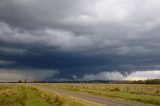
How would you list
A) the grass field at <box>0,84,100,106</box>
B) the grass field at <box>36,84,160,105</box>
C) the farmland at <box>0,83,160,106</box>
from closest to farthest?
the grass field at <box>0,84,100,106</box> < the farmland at <box>0,83,160,106</box> < the grass field at <box>36,84,160,105</box>

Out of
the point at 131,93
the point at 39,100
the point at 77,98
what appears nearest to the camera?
the point at 39,100

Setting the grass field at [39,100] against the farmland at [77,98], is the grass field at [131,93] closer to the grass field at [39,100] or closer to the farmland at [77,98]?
the farmland at [77,98]

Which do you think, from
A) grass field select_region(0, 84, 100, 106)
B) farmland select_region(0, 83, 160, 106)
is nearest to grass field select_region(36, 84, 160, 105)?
farmland select_region(0, 83, 160, 106)

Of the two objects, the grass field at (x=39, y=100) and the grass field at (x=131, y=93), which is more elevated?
the grass field at (x=131, y=93)

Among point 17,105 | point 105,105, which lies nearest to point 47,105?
point 17,105

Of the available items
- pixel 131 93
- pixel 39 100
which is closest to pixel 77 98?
pixel 39 100

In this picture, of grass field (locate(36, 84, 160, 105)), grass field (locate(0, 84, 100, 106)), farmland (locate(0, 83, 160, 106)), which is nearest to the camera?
grass field (locate(0, 84, 100, 106))

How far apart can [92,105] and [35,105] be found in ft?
22.3

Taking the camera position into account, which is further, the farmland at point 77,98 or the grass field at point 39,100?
the farmland at point 77,98

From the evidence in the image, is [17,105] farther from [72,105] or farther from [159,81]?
[159,81]

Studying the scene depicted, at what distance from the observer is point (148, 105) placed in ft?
121

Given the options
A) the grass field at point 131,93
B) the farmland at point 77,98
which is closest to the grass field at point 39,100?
the farmland at point 77,98

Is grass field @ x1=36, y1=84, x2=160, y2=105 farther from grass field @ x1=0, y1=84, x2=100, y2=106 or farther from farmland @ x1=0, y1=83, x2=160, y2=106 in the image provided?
grass field @ x1=0, y1=84, x2=100, y2=106

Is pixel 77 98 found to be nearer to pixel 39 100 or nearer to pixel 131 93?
pixel 39 100
